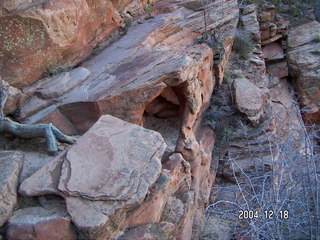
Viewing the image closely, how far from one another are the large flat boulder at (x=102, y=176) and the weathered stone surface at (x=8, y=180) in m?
0.09

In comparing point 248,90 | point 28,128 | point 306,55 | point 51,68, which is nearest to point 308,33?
point 306,55

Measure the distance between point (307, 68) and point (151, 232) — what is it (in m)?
6.82

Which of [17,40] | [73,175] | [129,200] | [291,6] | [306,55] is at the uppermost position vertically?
[17,40]

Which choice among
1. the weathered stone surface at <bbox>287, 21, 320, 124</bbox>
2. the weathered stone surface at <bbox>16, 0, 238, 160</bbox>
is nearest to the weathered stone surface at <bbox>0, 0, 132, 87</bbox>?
the weathered stone surface at <bbox>16, 0, 238, 160</bbox>

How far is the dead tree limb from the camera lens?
3.83 metres

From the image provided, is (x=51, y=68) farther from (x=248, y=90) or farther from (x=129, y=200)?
(x=248, y=90)

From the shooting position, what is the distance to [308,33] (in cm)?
925

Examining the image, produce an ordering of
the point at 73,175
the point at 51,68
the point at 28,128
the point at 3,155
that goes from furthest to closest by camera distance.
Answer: the point at 51,68, the point at 28,128, the point at 3,155, the point at 73,175

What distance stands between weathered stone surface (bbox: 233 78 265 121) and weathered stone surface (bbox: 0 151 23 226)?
393 cm

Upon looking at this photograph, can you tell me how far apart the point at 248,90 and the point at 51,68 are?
353 cm

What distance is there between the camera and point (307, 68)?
8.55m

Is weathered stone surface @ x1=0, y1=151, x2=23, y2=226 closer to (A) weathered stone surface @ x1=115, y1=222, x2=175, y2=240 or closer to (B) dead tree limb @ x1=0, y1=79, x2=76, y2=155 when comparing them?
(B) dead tree limb @ x1=0, y1=79, x2=76, y2=155

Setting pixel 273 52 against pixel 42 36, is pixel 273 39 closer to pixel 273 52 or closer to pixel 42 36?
pixel 273 52

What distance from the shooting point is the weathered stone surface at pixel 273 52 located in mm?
8961
